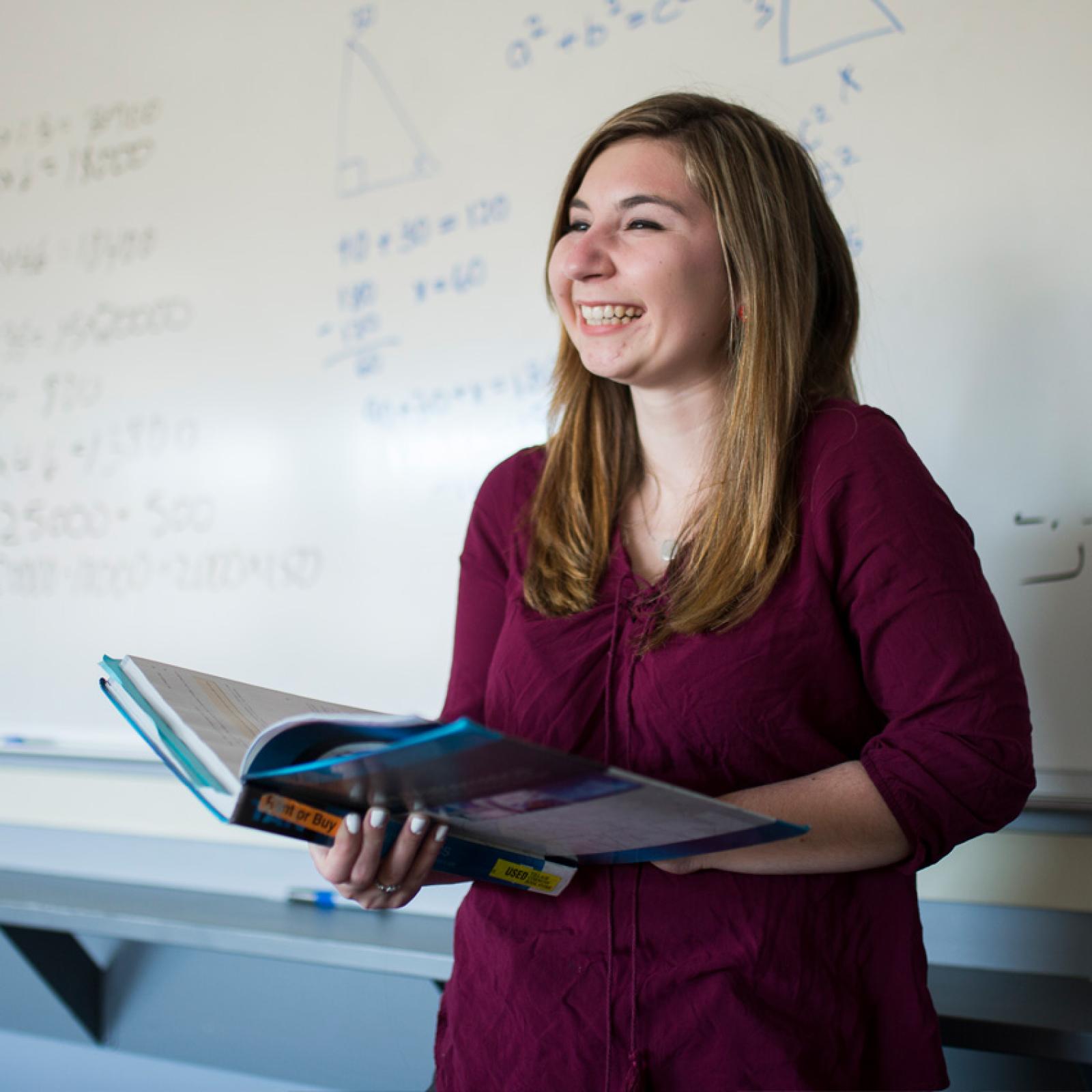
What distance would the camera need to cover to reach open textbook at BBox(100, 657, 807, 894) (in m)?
0.51

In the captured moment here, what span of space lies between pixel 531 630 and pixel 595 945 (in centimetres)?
24

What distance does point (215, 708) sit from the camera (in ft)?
2.13

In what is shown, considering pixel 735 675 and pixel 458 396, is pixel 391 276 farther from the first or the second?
pixel 735 675

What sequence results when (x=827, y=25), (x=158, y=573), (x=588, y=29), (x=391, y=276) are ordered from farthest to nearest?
1. (x=158, y=573)
2. (x=391, y=276)
3. (x=588, y=29)
4. (x=827, y=25)

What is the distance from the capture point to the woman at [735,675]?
68 cm

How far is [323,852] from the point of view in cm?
69

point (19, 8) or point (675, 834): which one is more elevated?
point (19, 8)

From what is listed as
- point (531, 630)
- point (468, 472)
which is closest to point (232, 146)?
point (468, 472)

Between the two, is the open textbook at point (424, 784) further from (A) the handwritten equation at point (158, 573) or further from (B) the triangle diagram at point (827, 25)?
(B) the triangle diagram at point (827, 25)

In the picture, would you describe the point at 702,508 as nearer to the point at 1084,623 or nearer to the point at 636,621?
the point at 636,621

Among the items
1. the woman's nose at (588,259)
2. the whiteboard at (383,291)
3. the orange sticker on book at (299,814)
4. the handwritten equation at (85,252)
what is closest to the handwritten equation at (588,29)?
the whiteboard at (383,291)

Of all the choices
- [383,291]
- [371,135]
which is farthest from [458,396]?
[371,135]

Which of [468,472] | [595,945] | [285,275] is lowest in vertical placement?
[595,945]

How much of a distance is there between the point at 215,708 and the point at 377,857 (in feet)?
0.47
